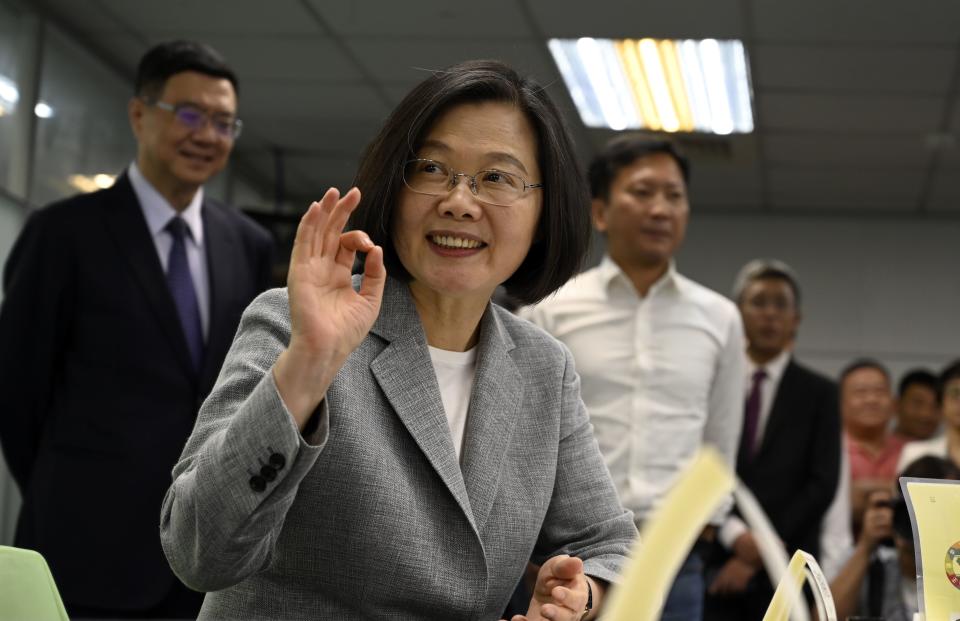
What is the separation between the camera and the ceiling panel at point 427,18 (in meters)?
5.02

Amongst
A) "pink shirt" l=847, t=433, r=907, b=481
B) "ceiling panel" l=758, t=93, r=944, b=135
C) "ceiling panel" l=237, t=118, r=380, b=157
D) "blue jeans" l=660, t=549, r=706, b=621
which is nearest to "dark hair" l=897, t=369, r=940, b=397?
"pink shirt" l=847, t=433, r=907, b=481

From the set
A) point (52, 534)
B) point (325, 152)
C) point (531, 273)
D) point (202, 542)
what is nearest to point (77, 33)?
point (325, 152)

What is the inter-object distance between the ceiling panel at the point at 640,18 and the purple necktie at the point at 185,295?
251 cm

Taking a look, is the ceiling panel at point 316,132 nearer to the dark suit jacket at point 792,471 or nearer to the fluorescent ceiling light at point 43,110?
the fluorescent ceiling light at point 43,110

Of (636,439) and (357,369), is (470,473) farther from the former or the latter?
(636,439)

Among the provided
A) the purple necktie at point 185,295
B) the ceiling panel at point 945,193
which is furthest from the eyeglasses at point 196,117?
the ceiling panel at point 945,193

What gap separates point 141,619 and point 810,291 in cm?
631

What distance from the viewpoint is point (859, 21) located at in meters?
4.91

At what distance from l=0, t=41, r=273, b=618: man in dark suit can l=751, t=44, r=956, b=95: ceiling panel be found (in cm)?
327

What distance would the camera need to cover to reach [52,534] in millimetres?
2551

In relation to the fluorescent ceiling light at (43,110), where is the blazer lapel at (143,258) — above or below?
below

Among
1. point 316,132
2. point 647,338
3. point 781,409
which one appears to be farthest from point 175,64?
point 316,132

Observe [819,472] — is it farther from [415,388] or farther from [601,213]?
[415,388]

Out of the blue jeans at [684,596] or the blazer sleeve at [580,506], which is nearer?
the blazer sleeve at [580,506]
